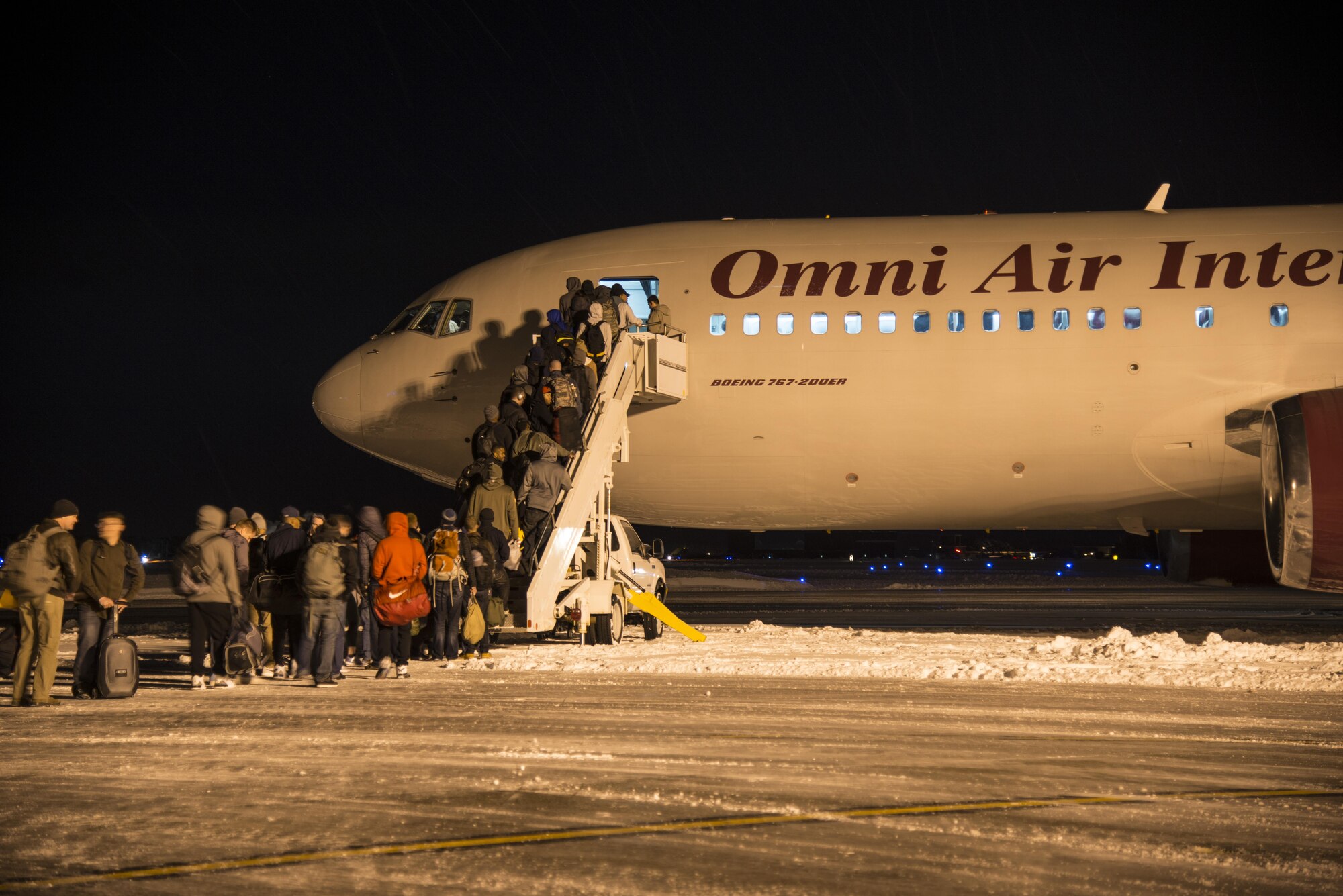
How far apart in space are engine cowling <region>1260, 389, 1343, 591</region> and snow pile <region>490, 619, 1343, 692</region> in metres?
0.96

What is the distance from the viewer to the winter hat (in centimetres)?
1141

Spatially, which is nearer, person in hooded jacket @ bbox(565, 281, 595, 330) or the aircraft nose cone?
person in hooded jacket @ bbox(565, 281, 595, 330)

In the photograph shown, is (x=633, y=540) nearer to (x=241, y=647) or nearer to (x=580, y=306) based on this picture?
(x=580, y=306)

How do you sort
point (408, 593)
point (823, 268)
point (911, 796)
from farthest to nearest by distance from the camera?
1. point (823, 268)
2. point (408, 593)
3. point (911, 796)

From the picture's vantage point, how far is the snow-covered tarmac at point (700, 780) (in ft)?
19.1

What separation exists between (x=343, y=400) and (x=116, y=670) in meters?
9.12

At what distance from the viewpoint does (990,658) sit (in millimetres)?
13688

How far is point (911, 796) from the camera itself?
23.7 ft

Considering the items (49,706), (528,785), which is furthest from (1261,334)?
(49,706)

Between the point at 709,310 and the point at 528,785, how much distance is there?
11994mm

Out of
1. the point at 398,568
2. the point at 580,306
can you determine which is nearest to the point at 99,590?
the point at 398,568

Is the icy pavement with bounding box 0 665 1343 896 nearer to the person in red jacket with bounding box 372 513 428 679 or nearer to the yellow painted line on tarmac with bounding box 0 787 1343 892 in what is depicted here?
the yellow painted line on tarmac with bounding box 0 787 1343 892

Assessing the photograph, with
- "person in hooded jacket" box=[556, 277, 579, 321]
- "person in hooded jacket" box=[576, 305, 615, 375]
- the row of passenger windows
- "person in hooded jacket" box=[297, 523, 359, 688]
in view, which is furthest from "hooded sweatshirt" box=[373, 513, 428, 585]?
the row of passenger windows

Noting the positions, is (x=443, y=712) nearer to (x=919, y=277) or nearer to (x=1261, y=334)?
(x=919, y=277)
